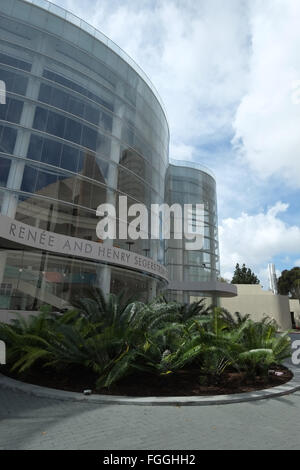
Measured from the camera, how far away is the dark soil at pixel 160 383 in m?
6.20

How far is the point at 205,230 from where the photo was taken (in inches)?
1526

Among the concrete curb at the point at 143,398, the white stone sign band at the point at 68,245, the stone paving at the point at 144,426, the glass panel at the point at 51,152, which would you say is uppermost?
the glass panel at the point at 51,152

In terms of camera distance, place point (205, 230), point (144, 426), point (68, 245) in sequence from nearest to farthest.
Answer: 1. point (144, 426)
2. point (68, 245)
3. point (205, 230)

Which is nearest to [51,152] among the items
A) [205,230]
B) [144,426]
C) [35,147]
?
[35,147]

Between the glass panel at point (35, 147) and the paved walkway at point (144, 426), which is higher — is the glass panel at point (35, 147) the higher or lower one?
the higher one

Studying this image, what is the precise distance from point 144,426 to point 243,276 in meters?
65.1

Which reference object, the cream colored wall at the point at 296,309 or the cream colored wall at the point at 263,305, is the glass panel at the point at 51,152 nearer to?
the cream colored wall at the point at 263,305

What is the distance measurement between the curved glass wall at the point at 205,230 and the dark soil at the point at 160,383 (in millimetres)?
26939

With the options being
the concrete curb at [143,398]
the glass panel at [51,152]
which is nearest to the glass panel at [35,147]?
the glass panel at [51,152]

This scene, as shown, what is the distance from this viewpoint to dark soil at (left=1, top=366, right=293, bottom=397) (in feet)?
20.3

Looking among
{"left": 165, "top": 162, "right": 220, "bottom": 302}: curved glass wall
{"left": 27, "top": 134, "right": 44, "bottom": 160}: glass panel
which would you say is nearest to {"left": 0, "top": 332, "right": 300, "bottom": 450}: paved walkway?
Result: {"left": 27, "top": 134, "right": 44, "bottom": 160}: glass panel

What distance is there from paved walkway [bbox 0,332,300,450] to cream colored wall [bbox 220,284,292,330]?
37.0m

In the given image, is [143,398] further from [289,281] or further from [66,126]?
[289,281]

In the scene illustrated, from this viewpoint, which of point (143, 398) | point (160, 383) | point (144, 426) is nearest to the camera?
point (144, 426)
